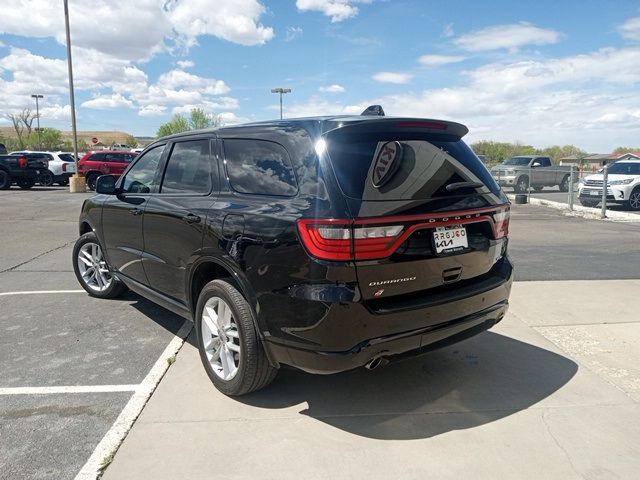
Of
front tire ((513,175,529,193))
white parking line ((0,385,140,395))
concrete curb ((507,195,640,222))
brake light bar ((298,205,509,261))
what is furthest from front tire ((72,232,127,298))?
front tire ((513,175,529,193))

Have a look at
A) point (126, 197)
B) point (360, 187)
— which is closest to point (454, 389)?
point (360, 187)

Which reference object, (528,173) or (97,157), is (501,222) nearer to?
(528,173)

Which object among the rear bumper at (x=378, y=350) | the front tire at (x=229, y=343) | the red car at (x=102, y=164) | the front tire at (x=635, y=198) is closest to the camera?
the rear bumper at (x=378, y=350)

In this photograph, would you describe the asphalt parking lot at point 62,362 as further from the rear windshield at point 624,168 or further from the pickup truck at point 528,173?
the pickup truck at point 528,173

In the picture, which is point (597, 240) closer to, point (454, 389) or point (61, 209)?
point (454, 389)

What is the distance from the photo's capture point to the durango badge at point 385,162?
2826 millimetres

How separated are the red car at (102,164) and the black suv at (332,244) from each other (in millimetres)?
22157

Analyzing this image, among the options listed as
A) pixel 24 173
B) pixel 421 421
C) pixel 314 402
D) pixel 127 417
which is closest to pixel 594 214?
pixel 421 421

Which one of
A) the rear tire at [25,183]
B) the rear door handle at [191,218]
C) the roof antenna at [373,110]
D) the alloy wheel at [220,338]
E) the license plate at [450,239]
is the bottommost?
the alloy wheel at [220,338]

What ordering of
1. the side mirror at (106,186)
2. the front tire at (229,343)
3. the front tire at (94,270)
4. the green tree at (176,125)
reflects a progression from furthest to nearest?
the green tree at (176,125), the front tire at (94,270), the side mirror at (106,186), the front tire at (229,343)

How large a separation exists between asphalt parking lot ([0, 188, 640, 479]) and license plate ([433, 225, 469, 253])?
3.47 ft

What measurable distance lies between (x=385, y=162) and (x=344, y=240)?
589mm

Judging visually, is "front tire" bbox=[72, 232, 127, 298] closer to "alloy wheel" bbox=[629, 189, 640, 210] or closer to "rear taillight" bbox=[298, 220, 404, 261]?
"rear taillight" bbox=[298, 220, 404, 261]

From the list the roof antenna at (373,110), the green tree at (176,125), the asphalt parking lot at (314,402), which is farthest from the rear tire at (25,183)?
the green tree at (176,125)
